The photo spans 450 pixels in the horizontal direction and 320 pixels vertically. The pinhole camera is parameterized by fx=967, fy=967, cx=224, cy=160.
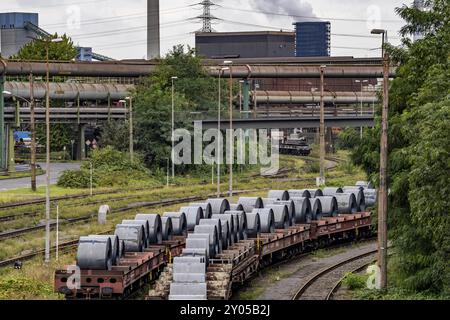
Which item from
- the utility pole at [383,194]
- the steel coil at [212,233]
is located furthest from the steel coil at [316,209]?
the utility pole at [383,194]

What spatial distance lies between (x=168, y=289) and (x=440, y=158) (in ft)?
28.1

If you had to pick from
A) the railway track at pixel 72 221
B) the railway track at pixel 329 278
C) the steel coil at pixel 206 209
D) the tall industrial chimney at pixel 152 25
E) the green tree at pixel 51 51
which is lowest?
the railway track at pixel 329 278

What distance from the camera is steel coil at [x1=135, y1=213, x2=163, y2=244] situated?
3456cm

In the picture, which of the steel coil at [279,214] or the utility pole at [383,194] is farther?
the steel coil at [279,214]

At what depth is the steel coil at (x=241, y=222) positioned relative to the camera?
3728 cm

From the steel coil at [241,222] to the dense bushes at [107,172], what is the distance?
3303 cm

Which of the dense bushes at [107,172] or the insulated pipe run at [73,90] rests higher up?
the insulated pipe run at [73,90]

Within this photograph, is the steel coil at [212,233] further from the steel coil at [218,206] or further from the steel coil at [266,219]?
the steel coil at [218,206]

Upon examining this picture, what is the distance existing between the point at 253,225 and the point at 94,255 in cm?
1157

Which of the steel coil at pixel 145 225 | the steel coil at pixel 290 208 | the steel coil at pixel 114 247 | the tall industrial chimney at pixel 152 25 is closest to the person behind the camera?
the steel coil at pixel 114 247

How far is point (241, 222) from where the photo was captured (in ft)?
125

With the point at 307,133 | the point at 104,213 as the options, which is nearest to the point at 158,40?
the point at 307,133
